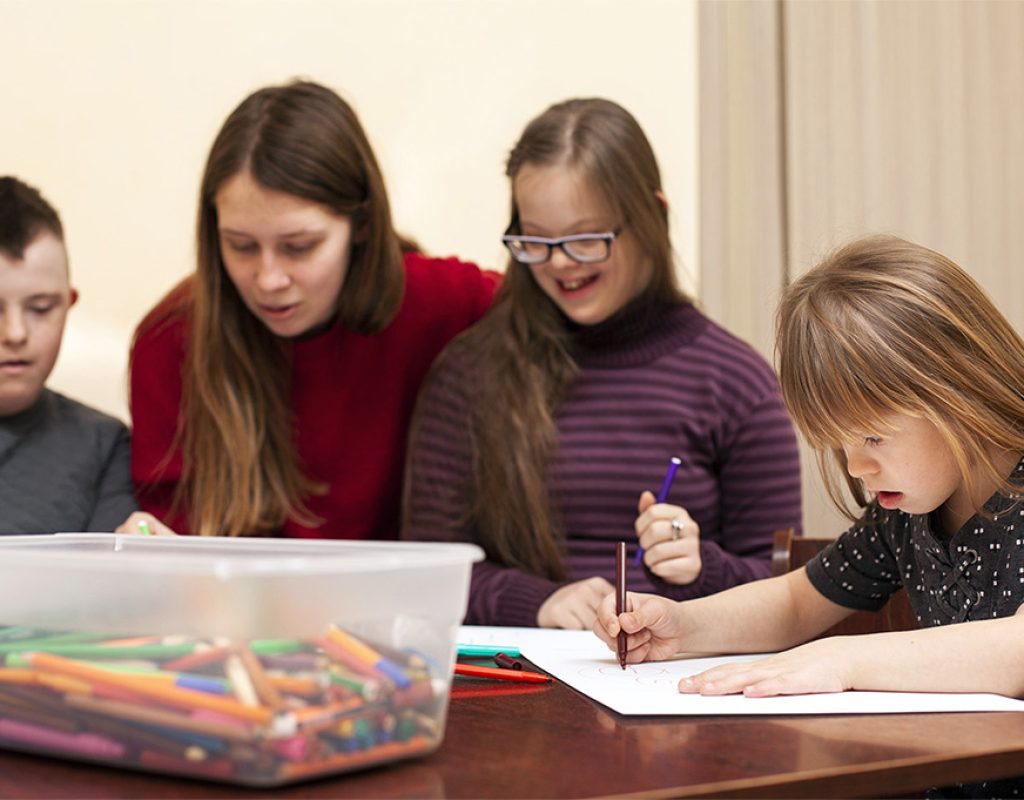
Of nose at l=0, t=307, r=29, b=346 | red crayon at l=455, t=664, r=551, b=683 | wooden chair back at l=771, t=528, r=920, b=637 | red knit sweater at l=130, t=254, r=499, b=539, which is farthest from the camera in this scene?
red knit sweater at l=130, t=254, r=499, b=539

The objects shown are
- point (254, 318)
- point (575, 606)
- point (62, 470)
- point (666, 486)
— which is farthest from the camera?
point (254, 318)

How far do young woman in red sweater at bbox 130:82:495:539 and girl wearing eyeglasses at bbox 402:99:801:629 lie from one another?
0.11m

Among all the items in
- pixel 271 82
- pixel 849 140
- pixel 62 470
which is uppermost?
pixel 271 82

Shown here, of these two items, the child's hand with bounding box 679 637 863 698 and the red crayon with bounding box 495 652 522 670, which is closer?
the child's hand with bounding box 679 637 863 698

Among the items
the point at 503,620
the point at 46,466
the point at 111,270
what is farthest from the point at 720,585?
the point at 111,270

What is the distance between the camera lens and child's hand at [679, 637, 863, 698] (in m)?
0.87

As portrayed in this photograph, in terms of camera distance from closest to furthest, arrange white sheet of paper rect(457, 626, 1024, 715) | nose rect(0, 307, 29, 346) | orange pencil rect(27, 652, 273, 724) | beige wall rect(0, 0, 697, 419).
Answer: orange pencil rect(27, 652, 273, 724) → white sheet of paper rect(457, 626, 1024, 715) → nose rect(0, 307, 29, 346) → beige wall rect(0, 0, 697, 419)

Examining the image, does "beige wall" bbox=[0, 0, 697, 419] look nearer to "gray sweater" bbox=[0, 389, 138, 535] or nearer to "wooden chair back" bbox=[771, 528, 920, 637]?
"gray sweater" bbox=[0, 389, 138, 535]

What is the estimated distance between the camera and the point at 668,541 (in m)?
1.47

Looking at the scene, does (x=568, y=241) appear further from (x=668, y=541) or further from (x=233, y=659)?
(x=233, y=659)

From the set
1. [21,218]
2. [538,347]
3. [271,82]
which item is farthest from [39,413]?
[271,82]

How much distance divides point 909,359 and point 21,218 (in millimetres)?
1160

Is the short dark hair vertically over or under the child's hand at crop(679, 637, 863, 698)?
over

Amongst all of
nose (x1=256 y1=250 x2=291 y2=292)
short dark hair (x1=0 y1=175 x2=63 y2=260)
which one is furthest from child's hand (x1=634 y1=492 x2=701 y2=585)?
short dark hair (x1=0 y1=175 x2=63 y2=260)
